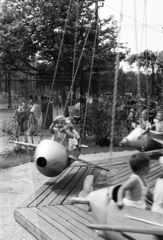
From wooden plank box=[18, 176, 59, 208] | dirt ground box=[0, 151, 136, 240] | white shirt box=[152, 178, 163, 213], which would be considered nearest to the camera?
white shirt box=[152, 178, 163, 213]

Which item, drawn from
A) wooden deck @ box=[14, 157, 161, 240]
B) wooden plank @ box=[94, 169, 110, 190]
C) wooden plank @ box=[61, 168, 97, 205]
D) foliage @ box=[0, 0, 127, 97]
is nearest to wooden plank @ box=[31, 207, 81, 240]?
wooden deck @ box=[14, 157, 161, 240]

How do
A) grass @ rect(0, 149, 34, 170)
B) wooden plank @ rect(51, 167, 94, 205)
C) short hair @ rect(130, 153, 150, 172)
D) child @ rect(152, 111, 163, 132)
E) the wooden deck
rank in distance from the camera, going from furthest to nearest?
grass @ rect(0, 149, 34, 170) → child @ rect(152, 111, 163, 132) → wooden plank @ rect(51, 167, 94, 205) → the wooden deck → short hair @ rect(130, 153, 150, 172)

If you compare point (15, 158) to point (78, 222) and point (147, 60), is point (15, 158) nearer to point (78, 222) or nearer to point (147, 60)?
point (78, 222)

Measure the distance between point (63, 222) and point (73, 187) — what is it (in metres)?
1.45

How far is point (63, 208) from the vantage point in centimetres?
450

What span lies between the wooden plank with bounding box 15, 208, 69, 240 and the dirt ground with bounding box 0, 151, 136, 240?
0.20 feet

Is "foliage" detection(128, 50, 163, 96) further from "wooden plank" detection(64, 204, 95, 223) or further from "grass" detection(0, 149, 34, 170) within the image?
"wooden plank" detection(64, 204, 95, 223)

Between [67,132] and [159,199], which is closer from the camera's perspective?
[159,199]

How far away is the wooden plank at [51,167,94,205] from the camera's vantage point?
4.83m

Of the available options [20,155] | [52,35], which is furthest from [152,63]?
[20,155]

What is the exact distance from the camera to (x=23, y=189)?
5.60 metres

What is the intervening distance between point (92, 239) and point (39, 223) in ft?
2.42

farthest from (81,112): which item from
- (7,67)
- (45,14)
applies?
(7,67)

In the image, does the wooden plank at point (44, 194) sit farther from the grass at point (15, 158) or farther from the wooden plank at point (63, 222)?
the grass at point (15, 158)
